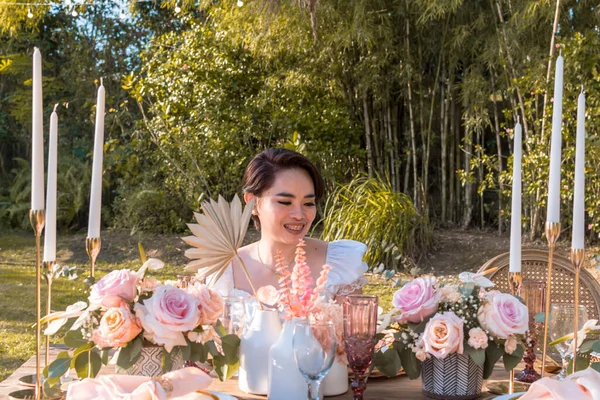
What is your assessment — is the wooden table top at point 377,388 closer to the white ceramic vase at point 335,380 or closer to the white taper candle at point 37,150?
the white ceramic vase at point 335,380

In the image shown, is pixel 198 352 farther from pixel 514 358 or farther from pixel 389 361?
pixel 514 358

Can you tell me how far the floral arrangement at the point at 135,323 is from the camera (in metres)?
1.34

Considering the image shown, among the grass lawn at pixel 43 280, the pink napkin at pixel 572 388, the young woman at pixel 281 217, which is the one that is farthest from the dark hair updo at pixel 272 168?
the grass lawn at pixel 43 280

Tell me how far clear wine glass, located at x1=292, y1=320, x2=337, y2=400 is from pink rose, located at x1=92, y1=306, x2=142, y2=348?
11.9 inches

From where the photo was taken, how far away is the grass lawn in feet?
15.4

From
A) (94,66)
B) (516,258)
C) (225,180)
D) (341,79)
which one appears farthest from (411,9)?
(516,258)

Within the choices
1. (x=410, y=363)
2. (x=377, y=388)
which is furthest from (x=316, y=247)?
(x=410, y=363)

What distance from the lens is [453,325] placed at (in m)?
1.47

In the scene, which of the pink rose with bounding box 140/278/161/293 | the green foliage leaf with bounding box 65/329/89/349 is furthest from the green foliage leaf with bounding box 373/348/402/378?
the green foliage leaf with bounding box 65/329/89/349

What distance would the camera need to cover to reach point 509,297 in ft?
4.91

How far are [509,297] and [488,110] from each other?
21.2ft

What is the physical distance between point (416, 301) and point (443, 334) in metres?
0.09

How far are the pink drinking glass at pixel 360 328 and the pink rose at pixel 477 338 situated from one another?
0.22 m

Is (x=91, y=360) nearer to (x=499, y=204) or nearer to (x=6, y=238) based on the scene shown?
(x=499, y=204)
